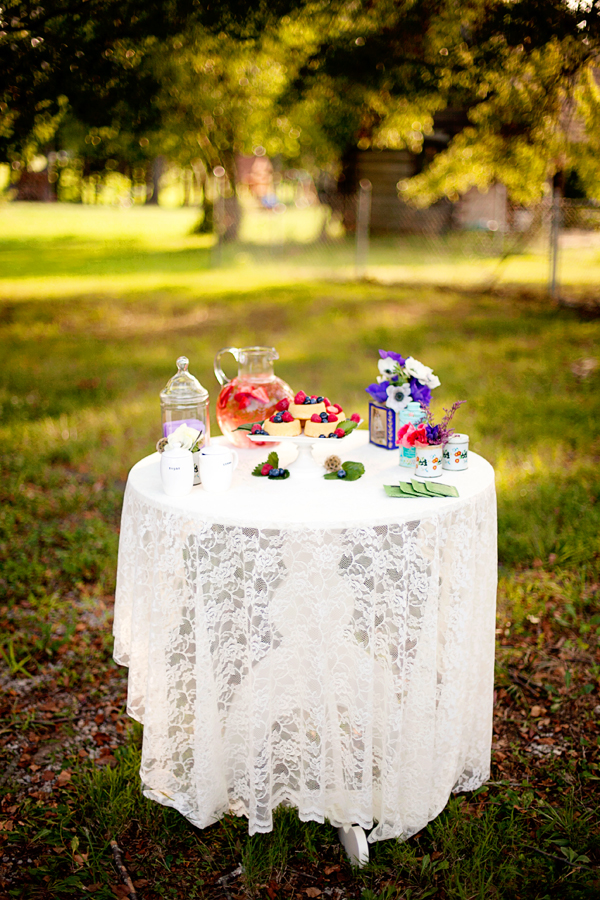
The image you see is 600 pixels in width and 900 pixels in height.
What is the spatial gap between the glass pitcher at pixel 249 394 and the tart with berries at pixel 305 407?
11 cm

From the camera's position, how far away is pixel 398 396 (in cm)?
284

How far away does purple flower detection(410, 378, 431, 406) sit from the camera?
9.30 feet

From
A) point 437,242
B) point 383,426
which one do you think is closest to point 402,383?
point 383,426

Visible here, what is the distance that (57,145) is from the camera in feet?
21.9

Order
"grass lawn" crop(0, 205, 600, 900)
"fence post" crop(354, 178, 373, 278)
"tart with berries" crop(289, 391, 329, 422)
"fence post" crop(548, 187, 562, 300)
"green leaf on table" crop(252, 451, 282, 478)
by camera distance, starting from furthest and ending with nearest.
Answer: "fence post" crop(354, 178, 373, 278)
"fence post" crop(548, 187, 562, 300)
"tart with berries" crop(289, 391, 329, 422)
"green leaf on table" crop(252, 451, 282, 478)
"grass lawn" crop(0, 205, 600, 900)

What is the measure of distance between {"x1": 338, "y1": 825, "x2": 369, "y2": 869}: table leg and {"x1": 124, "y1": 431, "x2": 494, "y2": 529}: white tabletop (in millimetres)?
1030

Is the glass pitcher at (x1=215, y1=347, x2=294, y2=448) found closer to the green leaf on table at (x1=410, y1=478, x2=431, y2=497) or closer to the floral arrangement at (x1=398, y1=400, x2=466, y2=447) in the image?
the floral arrangement at (x1=398, y1=400, x2=466, y2=447)

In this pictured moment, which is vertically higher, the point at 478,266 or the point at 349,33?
the point at 349,33

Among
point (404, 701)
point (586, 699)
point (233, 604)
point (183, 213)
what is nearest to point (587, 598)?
point (586, 699)

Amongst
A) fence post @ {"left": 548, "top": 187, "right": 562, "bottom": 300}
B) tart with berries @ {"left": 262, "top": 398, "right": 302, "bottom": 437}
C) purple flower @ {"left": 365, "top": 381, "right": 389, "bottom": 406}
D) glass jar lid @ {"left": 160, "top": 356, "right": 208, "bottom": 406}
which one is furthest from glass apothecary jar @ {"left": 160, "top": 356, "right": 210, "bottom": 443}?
fence post @ {"left": 548, "top": 187, "right": 562, "bottom": 300}

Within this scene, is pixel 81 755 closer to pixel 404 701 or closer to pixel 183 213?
pixel 404 701

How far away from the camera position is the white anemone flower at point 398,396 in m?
2.83

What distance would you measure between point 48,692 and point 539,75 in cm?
413

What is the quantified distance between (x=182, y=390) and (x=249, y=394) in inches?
10.3
